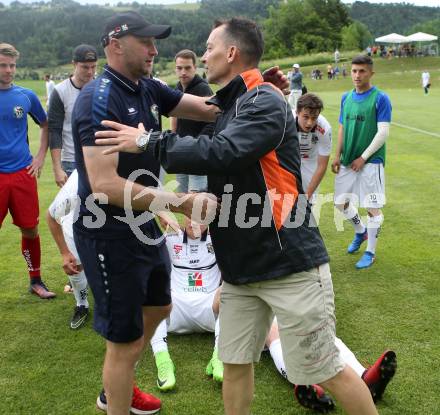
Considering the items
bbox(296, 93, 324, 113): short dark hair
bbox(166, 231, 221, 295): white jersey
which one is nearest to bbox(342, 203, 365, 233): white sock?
bbox(296, 93, 324, 113): short dark hair

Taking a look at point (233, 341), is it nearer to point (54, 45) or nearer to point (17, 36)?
point (54, 45)

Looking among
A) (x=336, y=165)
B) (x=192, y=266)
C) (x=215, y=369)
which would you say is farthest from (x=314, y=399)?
(x=336, y=165)

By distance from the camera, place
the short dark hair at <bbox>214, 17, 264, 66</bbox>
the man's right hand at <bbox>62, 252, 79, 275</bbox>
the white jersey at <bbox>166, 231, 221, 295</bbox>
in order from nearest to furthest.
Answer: the short dark hair at <bbox>214, 17, 264, 66</bbox> < the man's right hand at <bbox>62, 252, 79, 275</bbox> < the white jersey at <bbox>166, 231, 221, 295</bbox>

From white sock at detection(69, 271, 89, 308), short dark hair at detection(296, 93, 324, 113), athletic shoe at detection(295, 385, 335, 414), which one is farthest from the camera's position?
short dark hair at detection(296, 93, 324, 113)

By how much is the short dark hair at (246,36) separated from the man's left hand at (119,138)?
26.2 inches

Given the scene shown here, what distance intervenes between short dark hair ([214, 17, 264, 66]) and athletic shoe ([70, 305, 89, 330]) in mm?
3041

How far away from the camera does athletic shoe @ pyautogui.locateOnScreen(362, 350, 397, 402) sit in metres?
3.48

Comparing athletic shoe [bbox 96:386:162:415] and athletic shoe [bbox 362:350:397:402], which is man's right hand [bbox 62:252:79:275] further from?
athletic shoe [bbox 362:350:397:402]

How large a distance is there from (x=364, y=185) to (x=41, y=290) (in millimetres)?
3719

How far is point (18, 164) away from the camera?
539 centimetres

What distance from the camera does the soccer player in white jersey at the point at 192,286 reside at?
4.50 metres

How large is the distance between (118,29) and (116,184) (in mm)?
841

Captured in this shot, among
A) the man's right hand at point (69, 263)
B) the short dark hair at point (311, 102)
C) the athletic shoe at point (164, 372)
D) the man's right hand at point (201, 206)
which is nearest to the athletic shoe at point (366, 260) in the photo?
the short dark hair at point (311, 102)

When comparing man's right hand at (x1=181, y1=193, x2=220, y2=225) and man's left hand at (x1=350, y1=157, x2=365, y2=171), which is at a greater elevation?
man's right hand at (x1=181, y1=193, x2=220, y2=225)
